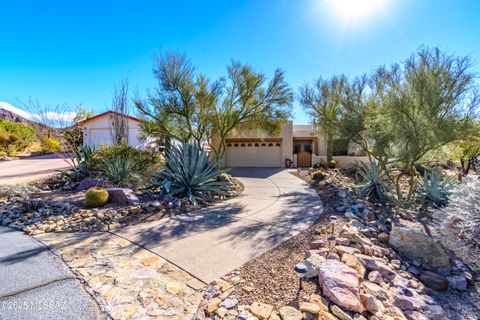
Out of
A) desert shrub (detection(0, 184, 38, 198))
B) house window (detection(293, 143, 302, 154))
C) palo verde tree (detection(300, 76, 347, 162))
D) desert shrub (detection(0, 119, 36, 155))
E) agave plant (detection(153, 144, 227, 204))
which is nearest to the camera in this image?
desert shrub (detection(0, 184, 38, 198))

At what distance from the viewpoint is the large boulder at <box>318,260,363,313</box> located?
2.71 m

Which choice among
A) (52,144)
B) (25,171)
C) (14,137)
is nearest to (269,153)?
(52,144)

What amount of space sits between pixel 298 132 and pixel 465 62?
1645cm

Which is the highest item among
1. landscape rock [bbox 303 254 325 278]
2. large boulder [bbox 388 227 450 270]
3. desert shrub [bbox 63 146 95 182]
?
desert shrub [bbox 63 146 95 182]

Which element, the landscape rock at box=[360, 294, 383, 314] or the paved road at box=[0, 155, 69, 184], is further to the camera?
the paved road at box=[0, 155, 69, 184]

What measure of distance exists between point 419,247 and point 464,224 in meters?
0.85

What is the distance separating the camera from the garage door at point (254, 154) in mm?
19578

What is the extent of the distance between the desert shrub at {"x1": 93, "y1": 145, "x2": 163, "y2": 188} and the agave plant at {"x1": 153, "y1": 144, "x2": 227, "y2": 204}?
153cm

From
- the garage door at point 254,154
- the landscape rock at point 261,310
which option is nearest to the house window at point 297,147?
the garage door at point 254,154

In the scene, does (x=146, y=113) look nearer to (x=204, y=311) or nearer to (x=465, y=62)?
(x=204, y=311)

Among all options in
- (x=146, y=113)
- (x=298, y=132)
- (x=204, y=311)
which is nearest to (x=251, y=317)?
(x=204, y=311)

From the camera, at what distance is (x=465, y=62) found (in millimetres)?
7055

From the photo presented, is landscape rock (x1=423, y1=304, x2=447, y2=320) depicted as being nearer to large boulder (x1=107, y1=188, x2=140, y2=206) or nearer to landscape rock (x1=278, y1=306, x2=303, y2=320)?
landscape rock (x1=278, y1=306, x2=303, y2=320)

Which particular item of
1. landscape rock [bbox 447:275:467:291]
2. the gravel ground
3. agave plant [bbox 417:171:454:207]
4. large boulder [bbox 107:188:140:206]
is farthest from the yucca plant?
agave plant [bbox 417:171:454:207]
